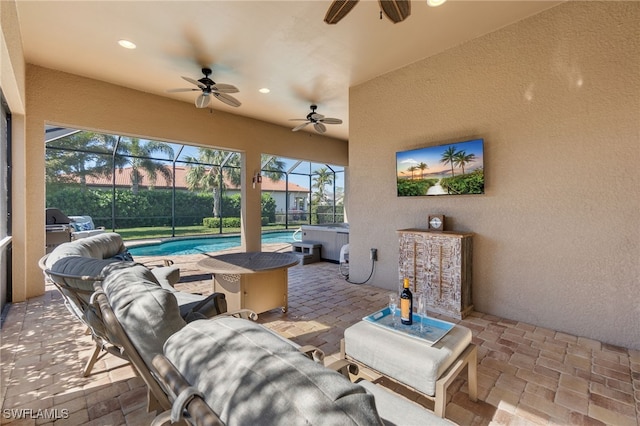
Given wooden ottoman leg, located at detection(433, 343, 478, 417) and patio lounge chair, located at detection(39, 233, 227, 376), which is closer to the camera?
wooden ottoman leg, located at detection(433, 343, 478, 417)

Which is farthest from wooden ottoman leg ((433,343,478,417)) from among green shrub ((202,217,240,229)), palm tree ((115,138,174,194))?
palm tree ((115,138,174,194))

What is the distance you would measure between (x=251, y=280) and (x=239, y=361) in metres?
2.48

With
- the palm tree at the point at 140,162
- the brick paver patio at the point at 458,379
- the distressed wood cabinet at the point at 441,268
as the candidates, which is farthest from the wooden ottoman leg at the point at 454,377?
the palm tree at the point at 140,162

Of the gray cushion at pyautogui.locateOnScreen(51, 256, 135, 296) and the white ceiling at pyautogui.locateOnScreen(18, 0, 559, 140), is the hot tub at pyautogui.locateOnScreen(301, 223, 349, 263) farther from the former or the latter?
the gray cushion at pyautogui.locateOnScreen(51, 256, 135, 296)

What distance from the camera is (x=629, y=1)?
2.55 metres

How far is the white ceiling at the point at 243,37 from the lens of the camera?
287 cm

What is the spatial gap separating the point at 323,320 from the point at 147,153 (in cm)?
1403

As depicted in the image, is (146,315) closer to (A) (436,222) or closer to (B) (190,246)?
(A) (436,222)

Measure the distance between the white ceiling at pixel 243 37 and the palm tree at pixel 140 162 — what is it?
390 inches

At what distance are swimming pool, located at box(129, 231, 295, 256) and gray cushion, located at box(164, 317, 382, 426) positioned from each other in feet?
30.5

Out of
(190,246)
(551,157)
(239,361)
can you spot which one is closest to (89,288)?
(239,361)

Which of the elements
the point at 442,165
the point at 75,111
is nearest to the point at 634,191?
the point at 442,165

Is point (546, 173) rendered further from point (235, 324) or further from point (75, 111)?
point (75, 111)

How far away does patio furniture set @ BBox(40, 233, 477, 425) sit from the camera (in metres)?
0.61
